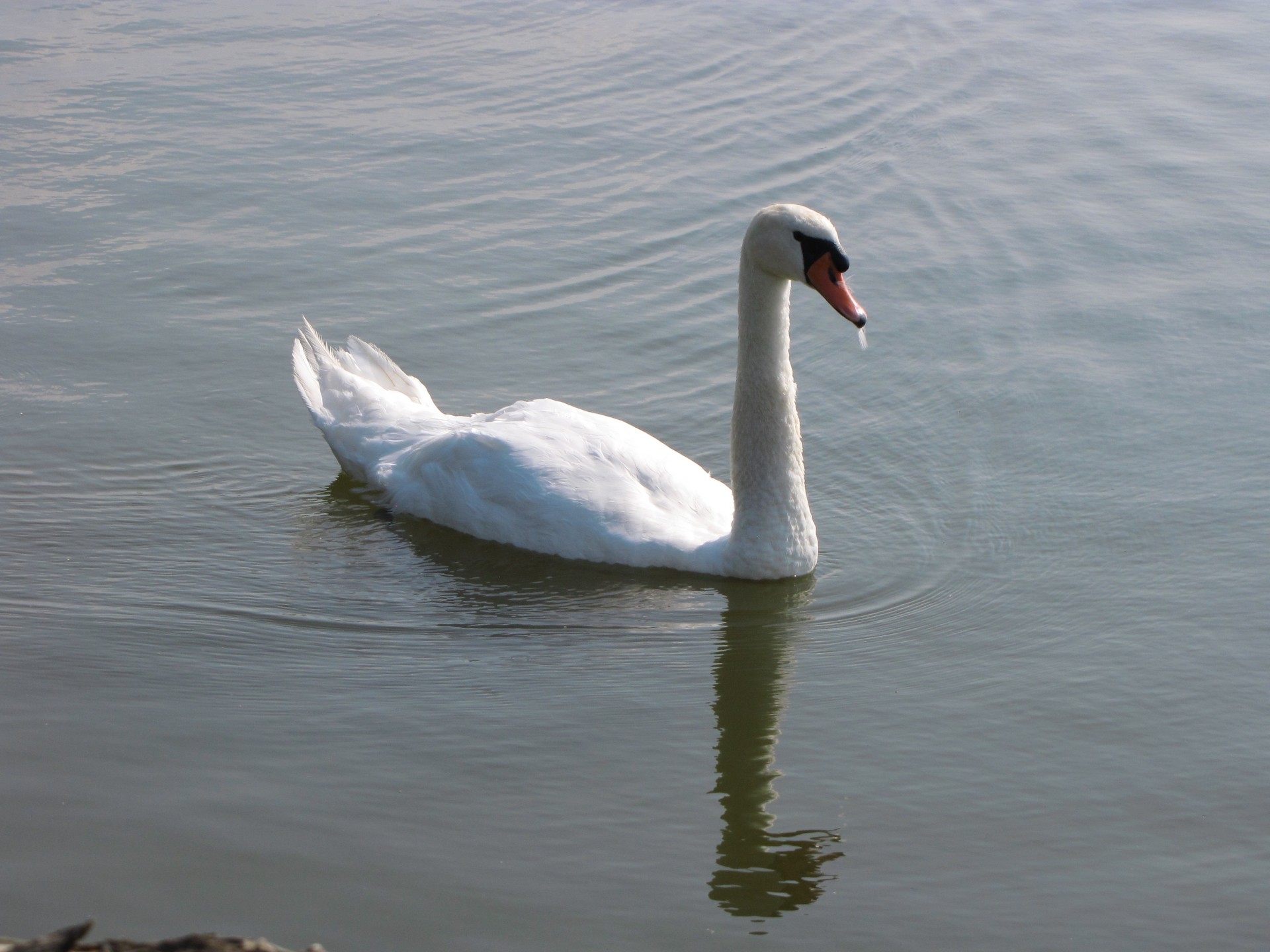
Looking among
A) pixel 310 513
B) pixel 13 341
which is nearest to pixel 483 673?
pixel 310 513

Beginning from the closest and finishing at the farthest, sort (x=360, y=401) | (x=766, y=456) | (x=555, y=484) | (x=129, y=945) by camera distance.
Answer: (x=129, y=945) < (x=766, y=456) < (x=555, y=484) < (x=360, y=401)

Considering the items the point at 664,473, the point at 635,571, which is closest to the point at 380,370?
the point at 664,473

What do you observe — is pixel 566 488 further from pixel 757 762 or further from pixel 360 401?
pixel 757 762

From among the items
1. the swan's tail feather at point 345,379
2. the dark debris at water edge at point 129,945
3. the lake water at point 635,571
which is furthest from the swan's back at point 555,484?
the dark debris at water edge at point 129,945

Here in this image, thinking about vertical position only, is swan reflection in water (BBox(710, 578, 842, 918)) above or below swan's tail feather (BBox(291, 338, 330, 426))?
below

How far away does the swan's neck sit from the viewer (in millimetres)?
7324

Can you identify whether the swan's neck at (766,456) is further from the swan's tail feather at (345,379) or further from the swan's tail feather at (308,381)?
the swan's tail feather at (308,381)

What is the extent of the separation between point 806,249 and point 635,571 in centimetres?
169

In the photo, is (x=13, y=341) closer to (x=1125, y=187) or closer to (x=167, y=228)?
(x=167, y=228)

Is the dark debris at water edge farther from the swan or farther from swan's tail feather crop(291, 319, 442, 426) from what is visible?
swan's tail feather crop(291, 319, 442, 426)

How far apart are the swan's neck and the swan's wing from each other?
12.0 inches

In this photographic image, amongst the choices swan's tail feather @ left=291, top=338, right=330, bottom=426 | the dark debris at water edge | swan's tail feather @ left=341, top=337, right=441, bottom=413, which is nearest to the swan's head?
swan's tail feather @ left=341, top=337, right=441, bottom=413

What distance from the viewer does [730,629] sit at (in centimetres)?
708

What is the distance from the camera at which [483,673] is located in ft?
21.5
